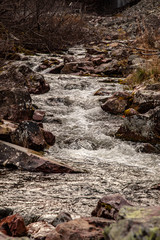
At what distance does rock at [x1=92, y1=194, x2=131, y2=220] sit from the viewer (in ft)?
5.88

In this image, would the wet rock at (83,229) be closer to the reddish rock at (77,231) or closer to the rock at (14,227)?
the reddish rock at (77,231)

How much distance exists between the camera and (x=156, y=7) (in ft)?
65.8

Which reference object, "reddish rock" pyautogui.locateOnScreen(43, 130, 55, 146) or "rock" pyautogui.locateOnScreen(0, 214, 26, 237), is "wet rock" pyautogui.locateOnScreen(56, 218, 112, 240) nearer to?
"rock" pyautogui.locateOnScreen(0, 214, 26, 237)

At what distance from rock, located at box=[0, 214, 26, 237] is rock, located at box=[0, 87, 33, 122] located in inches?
125

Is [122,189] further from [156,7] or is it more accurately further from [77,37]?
[156,7]

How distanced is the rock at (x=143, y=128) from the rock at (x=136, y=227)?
10.2 feet

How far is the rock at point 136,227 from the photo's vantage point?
101 cm

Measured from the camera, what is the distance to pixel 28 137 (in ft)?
11.9

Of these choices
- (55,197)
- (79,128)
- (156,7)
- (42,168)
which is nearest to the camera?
(55,197)

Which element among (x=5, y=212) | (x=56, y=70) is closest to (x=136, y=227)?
(x=5, y=212)

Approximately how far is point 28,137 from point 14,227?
2.04 meters

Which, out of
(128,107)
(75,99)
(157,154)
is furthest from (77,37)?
(157,154)

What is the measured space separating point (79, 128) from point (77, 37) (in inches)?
440

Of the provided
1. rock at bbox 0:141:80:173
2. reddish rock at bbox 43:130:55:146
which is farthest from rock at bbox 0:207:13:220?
reddish rock at bbox 43:130:55:146
